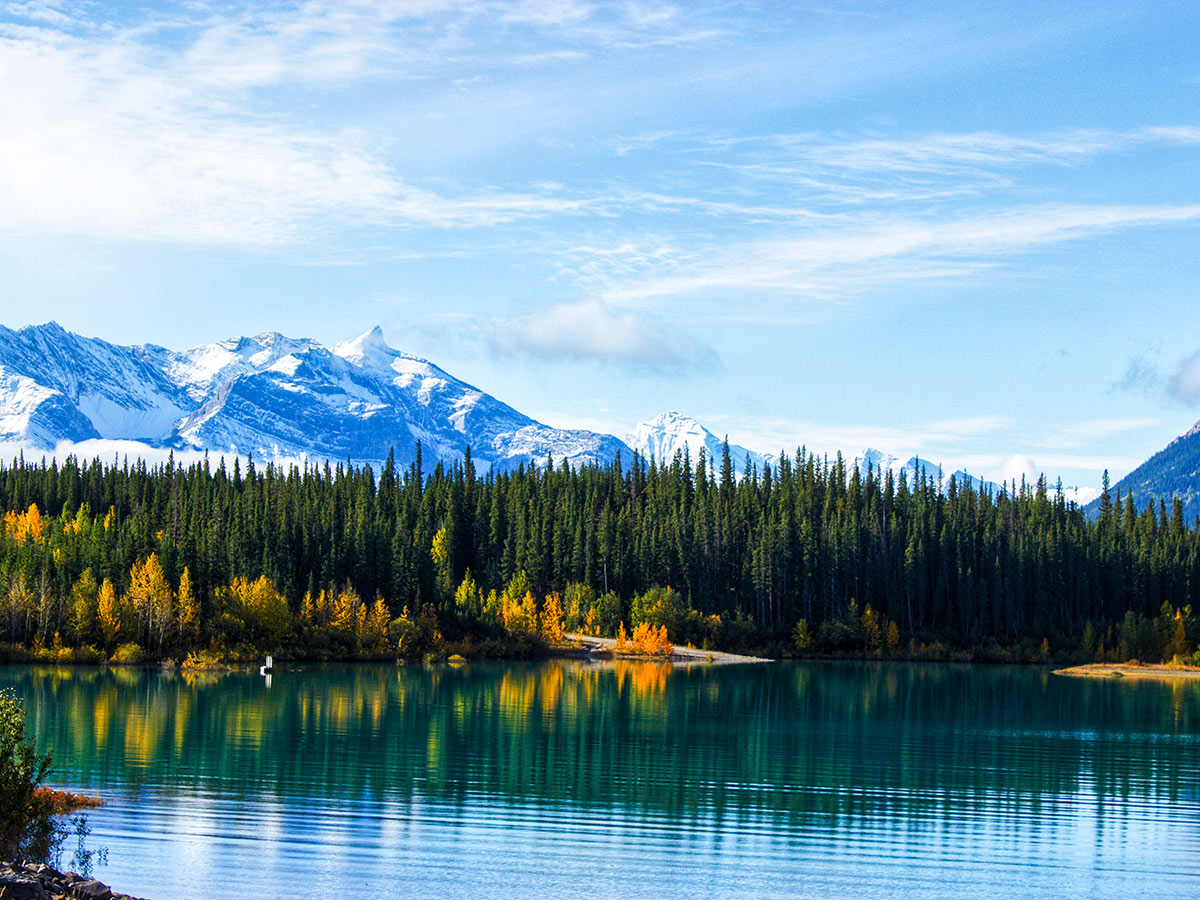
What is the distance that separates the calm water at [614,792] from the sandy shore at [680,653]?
46.3 m

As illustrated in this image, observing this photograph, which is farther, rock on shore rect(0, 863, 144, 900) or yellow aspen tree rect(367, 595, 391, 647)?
yellow aspen tree rect(367, 595, 391, 647)

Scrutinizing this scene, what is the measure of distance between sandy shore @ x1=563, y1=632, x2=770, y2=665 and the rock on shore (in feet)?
358

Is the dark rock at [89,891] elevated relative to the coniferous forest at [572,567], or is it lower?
lower

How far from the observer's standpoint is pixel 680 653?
13762cm

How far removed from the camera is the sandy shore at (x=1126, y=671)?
130 m

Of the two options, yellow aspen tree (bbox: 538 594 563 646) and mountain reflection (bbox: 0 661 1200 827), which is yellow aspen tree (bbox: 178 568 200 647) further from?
yellow aspen tree (bbox: 538 594 563 646)

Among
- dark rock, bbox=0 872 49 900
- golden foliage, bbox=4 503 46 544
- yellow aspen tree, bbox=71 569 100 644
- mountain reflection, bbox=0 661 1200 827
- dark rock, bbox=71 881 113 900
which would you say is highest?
golden foliage, bbox=4 503 46 544

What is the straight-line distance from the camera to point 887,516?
589 ft

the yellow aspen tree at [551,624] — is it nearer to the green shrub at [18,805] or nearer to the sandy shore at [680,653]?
the sandy shore at [680,653]

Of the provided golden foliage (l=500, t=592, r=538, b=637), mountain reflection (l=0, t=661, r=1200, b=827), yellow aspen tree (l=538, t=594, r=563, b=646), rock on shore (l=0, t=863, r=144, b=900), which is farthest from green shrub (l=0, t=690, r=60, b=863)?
yellow aspen tree (l=538, t=594, r=563, b=646)

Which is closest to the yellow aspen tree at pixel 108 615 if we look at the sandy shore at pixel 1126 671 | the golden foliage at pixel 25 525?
the golden foliage at pixel 25 525

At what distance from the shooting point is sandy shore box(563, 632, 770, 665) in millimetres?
135212

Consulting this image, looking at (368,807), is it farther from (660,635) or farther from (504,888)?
(660,635)

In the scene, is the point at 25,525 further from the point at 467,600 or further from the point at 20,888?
the point at 20,888
